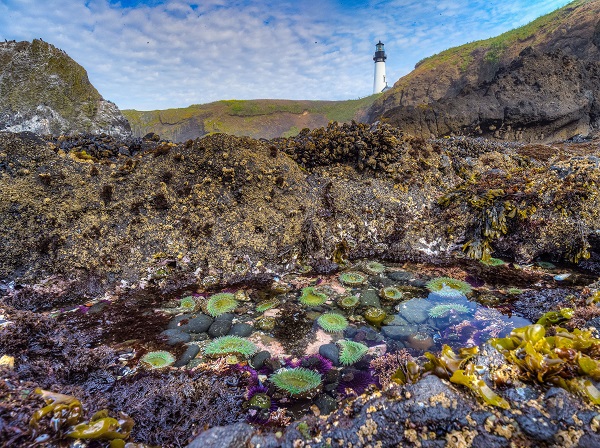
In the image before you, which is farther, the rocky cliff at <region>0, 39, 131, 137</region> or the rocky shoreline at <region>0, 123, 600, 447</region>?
the rocky cliff at <region>0, 39, 131, 137</region>

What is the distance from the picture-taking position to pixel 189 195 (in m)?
5.05

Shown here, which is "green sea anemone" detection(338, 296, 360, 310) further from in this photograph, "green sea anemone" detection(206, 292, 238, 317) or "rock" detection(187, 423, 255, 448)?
"rock" detection(187, 423, 255, 448)

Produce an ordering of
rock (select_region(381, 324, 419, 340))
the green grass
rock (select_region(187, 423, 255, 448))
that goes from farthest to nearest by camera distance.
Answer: the green grass < rock (select_region(381, 324, 419, 340)) < rock (select_region(187, 423, 255, 448))

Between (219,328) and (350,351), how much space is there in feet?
4.42

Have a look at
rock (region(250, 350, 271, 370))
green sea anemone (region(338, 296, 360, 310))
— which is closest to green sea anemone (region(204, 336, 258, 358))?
rock (region(250, 350, 271, 370))

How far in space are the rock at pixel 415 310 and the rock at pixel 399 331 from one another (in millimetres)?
134

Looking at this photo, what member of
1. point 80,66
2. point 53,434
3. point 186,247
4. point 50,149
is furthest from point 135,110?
point 53,434

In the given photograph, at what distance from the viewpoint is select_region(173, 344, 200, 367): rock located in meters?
2.80

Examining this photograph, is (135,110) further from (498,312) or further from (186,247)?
(498,312)

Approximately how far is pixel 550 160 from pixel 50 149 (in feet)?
33.1

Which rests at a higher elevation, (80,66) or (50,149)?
(80,66)

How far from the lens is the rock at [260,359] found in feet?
9.07

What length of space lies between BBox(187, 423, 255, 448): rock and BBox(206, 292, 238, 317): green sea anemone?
2.01 meters

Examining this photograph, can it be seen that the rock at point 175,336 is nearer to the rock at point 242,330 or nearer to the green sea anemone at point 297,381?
the rock at point 242,330
